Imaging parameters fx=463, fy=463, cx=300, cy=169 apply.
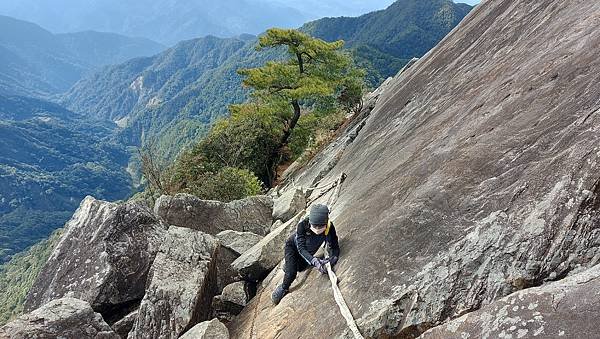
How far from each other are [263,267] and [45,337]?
14.0ft

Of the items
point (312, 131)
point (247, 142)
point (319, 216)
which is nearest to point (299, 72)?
point (312, 131)

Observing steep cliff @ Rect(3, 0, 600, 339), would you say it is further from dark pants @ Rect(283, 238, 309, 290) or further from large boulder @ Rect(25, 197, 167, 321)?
dark pants @ Rect(283, 238, 309, 290)

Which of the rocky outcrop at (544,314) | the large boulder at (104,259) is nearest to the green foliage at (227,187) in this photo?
the large boulder at (104,259)

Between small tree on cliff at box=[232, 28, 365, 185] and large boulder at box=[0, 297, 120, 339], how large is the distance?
69.5ft

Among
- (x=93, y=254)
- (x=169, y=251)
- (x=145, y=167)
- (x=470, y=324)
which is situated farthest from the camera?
(x=145, y=167)

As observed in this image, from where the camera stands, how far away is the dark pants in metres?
8.04

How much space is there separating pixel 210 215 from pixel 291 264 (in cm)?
723

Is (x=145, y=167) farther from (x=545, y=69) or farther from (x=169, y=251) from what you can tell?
(x=545, y=69)

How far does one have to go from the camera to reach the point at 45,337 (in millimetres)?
8141

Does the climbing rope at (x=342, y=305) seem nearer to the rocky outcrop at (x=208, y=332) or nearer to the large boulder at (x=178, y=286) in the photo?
the rocky outcrop at (x=208, y=332)

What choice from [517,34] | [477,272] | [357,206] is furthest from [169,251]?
[517,34]

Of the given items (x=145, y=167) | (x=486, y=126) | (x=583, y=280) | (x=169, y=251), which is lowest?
(x=583, y=280)

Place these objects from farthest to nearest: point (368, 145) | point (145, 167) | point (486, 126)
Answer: point (145, 167), point (368, 145), point (486, 126)

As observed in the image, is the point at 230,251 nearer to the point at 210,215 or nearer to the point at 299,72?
the point at 210,215
